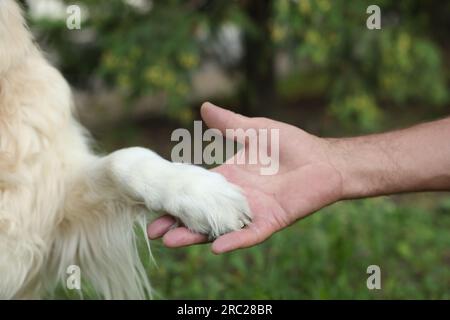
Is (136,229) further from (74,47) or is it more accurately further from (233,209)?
(74,47)

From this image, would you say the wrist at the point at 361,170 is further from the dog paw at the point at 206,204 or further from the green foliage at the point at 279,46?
the green foliage at the point at 279,46

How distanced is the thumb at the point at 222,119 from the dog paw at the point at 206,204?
12.0 inches

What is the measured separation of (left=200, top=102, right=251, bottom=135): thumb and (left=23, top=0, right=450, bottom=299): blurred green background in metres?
1.07

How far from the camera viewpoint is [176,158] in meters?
3.37

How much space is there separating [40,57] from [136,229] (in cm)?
86

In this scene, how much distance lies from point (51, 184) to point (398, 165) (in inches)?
58.0

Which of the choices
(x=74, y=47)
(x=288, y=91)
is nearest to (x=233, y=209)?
(x=74, y=47)

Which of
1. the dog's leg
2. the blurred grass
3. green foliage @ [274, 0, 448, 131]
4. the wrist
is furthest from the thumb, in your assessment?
green foliage @ [274, 0, 448, 131]

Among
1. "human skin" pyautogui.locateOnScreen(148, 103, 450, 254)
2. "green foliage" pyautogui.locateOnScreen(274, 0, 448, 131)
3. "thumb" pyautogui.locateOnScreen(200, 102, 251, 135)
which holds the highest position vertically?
"green foliage" pyautogui.locateOnScreen(274, 0, 448, 131)

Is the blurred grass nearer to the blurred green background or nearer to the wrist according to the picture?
the blurred green background

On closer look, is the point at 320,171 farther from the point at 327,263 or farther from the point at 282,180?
the point at 327,263

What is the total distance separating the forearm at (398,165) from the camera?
10.1 feet

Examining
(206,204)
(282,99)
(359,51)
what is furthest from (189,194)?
(282,99)

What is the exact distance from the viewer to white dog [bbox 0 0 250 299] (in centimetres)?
289
